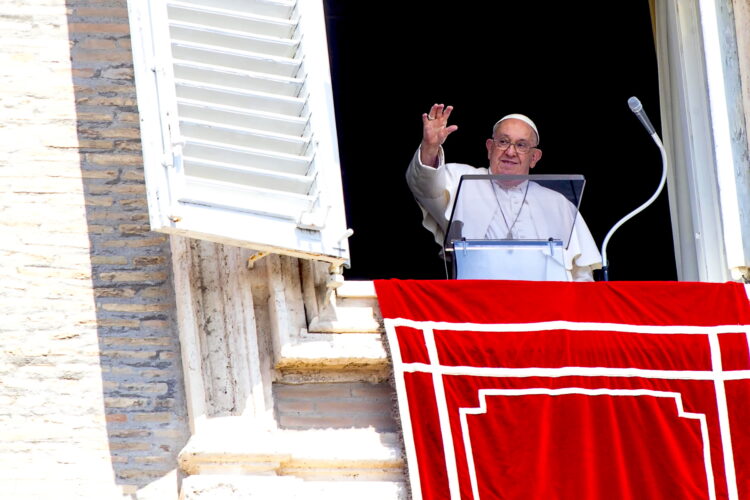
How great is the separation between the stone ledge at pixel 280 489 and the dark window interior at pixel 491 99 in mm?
3033

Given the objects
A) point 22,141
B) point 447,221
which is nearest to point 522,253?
point 447,221

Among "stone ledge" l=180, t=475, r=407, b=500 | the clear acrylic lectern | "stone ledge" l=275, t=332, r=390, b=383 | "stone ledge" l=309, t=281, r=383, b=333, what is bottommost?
"stone ledge" l=180, t=475, r=407, b=500

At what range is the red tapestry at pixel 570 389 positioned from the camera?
22.5ft

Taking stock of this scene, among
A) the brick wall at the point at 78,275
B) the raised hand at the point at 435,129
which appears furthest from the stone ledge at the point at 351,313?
the raised hand at the point at 435,129

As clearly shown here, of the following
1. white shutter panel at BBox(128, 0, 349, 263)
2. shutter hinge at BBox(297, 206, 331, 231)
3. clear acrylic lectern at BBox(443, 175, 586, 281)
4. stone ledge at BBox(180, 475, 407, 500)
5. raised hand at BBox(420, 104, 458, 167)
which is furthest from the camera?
raised hand at BBox(420, 104, 458, 167)

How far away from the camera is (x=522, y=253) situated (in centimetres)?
748

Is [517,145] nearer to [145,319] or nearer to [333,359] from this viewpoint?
[333,359]

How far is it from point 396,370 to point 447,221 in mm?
1295

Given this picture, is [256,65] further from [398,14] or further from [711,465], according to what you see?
[398,14]

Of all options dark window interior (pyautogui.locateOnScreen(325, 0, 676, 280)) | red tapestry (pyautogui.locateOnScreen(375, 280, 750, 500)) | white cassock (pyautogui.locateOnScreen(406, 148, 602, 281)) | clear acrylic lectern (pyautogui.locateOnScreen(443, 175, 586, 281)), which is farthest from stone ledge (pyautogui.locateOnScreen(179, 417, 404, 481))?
dark window interior (pyautogui.locateOnScreen(325, 0, 676, 280))

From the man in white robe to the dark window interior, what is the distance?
1.47m

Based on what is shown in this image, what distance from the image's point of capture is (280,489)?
Result: 22.1 ft

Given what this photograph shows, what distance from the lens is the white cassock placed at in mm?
7582

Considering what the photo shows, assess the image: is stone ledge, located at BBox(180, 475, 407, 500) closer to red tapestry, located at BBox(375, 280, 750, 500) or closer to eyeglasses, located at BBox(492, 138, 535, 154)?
red tapestry, located at BBox(375, 280, 750, 500)
